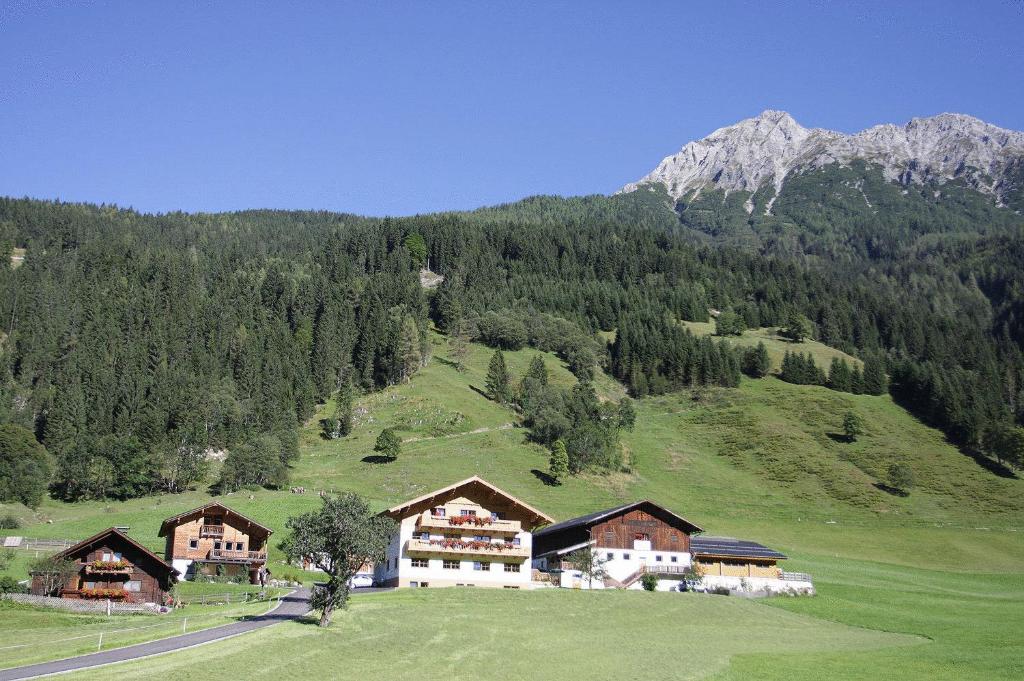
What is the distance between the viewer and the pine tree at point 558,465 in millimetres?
129625

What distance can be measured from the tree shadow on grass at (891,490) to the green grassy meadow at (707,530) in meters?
1.65

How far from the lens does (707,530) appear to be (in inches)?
4328

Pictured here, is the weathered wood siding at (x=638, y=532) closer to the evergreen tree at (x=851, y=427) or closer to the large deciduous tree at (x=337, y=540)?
the large deciduous tree at (x=337, y=540)

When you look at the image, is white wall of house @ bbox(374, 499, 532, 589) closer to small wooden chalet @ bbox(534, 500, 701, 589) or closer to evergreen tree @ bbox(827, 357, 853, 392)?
small wooden chalet @ bbox(534, 500, 701, 589)

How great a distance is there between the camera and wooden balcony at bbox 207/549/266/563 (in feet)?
273

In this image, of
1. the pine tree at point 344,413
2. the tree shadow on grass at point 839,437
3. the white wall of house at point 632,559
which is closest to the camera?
the white wall of house at point 632,559

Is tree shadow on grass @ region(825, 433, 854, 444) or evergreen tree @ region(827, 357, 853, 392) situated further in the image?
evergreen tree @ region(827, 357, 853, 392)

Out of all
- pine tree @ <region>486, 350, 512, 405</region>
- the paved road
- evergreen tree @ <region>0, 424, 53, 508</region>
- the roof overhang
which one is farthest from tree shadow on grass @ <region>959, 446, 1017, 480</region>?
evergreen tree @ <region>0, 424, 53, 508</region>

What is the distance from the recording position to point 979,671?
40781 mm

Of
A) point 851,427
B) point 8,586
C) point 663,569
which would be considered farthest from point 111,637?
point 851,427

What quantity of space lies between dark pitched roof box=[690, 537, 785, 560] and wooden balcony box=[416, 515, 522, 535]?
19.1 m

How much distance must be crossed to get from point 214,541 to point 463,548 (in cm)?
2825

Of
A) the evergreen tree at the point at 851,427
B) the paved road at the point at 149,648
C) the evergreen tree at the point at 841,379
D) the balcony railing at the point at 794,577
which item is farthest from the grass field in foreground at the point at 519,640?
the evergreen tree at the point at 841,379

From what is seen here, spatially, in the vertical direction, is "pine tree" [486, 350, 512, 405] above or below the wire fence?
above
